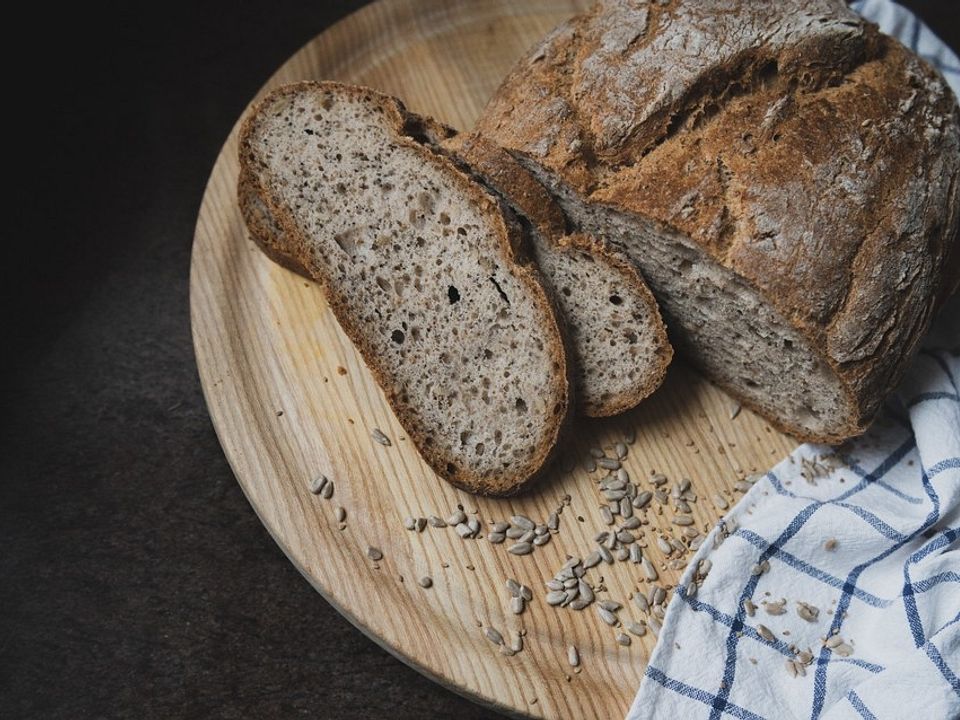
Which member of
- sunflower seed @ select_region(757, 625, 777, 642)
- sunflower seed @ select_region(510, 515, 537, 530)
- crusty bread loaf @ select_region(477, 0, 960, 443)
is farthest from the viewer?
sunflower seed @ select_region(510, 515, 537, 530)

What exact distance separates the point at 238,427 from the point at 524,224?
106cm

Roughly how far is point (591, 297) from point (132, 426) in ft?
5.20

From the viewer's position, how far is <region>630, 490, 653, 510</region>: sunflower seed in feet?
9.93

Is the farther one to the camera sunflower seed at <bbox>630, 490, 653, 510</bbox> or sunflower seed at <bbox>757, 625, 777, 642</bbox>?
sunflower seed at <bbox>630, 490, 653, 510</bbox>

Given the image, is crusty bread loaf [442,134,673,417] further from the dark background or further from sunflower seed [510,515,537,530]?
the dark background

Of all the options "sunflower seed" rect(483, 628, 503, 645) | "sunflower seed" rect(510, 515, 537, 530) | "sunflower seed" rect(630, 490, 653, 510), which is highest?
"sunflower seed" rect(630, 490, 653, 510)

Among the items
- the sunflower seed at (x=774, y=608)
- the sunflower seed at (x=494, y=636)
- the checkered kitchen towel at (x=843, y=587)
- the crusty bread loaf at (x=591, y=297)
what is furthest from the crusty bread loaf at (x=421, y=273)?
the sunflower seed at (x=774, y=608)

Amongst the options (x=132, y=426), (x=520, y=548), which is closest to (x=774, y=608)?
(x=520, y=548)

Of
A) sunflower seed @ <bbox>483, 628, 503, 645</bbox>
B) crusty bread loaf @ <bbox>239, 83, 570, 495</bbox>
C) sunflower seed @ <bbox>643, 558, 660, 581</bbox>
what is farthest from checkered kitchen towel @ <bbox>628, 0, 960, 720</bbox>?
crusty bread loaf @ <bbox>239, 83, 570, 495</bbox>

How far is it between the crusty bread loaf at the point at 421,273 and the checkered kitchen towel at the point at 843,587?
648 mm

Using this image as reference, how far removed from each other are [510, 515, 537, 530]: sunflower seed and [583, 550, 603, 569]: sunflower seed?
0.18 meters

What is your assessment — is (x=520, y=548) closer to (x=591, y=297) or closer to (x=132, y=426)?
(x=591, y=297)

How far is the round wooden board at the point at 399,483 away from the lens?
9.18ft

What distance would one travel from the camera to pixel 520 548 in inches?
115
